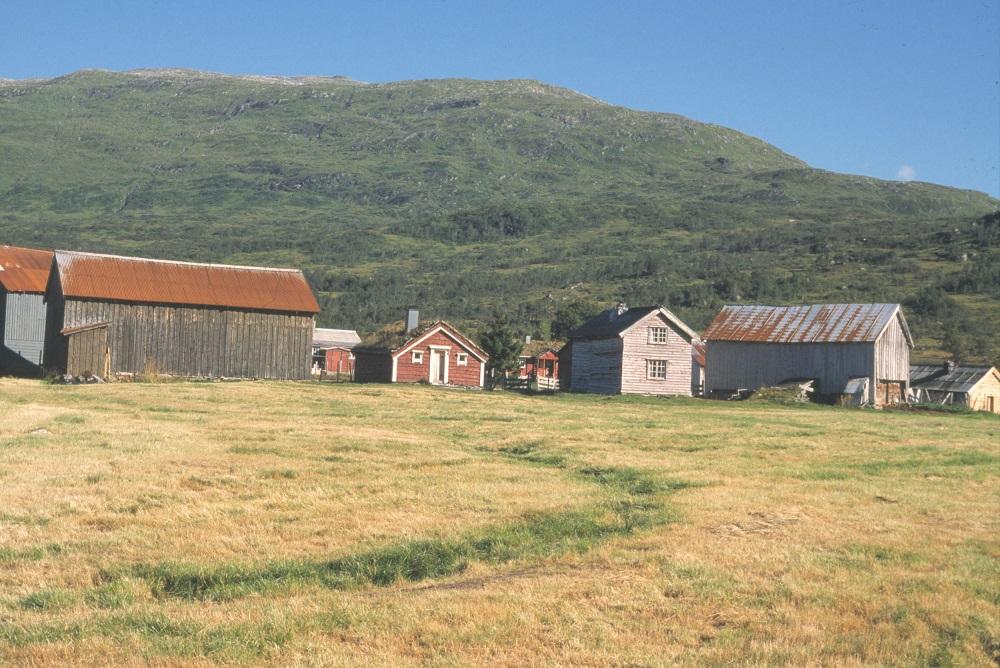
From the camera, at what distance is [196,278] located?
2393 inches

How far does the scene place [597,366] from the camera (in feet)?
225

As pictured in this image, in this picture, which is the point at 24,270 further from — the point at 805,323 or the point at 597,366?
the point at 805,323

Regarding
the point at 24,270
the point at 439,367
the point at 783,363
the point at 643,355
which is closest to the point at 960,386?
the point at 783,363

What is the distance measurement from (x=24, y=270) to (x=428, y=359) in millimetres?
23834

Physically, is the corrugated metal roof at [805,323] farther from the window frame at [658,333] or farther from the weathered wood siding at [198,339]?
the weathered wood siding at [198,339]

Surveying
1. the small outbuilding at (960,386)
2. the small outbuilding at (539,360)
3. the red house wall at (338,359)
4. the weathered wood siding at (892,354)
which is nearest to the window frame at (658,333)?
the weathered wood siding at (892,354)

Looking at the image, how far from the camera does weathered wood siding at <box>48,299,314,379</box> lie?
56875 mm

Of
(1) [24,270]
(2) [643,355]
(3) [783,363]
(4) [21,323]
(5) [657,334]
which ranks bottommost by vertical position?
(3) [783,363]

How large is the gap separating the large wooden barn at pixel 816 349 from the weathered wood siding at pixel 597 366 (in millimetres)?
5713

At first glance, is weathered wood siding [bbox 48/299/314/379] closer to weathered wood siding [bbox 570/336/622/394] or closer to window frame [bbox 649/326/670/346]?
weathered wood siding [bbox 570/336/622/394]

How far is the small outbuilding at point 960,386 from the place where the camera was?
72312 millimetres

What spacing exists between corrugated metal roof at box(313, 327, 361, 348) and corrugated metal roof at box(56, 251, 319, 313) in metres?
34.0

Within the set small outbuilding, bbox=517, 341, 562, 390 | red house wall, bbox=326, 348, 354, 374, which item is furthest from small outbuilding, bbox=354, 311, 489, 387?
small outbuilding, bbox=517, 341, 562, 390

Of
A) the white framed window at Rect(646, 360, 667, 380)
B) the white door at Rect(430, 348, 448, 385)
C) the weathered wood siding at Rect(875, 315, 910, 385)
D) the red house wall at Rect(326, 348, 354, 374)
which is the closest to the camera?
the weathered wood siding at Rect(875, 315, 910, 385)
